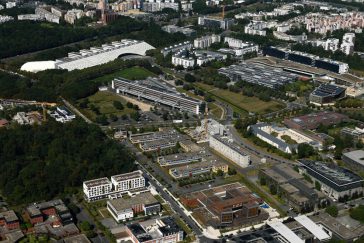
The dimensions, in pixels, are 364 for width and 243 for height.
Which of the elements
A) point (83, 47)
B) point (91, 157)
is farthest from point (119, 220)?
point (83, 47)

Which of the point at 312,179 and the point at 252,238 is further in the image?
the point at 312,179

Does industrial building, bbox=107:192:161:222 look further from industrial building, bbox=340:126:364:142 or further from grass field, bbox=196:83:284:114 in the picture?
grass field, bbox=196:83:284:114

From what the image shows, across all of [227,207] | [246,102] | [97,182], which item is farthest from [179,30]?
[227,207]

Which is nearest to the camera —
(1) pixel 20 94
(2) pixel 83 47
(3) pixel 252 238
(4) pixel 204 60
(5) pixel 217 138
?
(3) pixel 252 238

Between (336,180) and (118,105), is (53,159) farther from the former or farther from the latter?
(336,180)

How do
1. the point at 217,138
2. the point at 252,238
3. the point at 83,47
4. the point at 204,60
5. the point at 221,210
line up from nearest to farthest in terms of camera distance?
the point at 252,238
the point at 221,210
the point at 217,138
the point at 204,60
the point at 83,47

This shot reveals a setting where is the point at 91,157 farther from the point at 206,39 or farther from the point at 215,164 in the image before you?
the point at 206,39

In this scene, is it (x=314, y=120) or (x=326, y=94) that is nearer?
(x=314, y=120)
